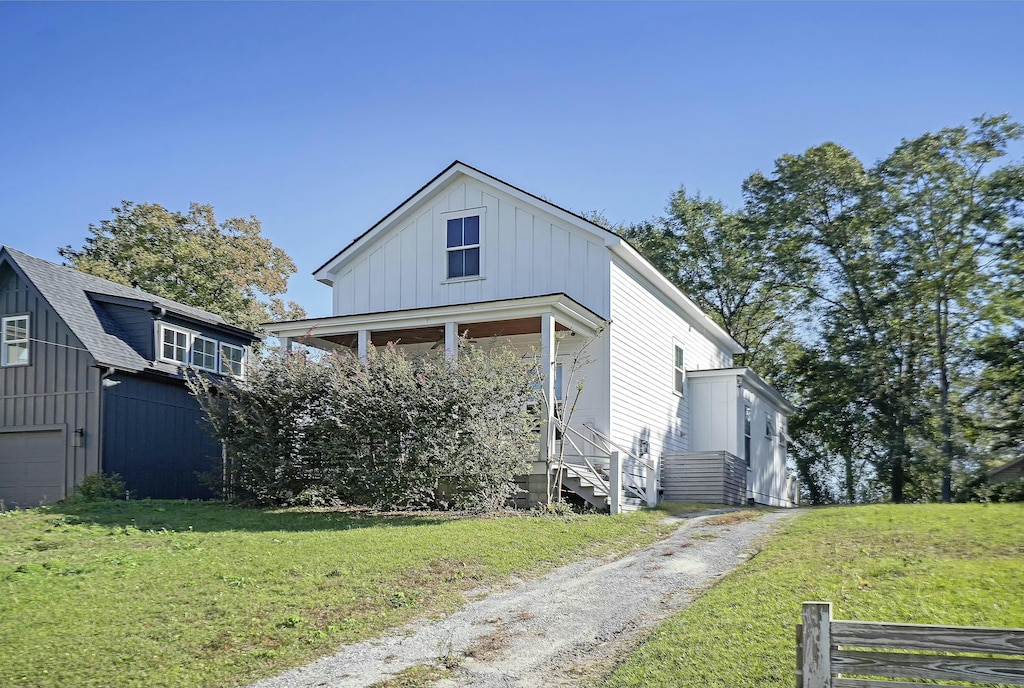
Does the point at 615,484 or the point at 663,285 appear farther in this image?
the point at 663,285

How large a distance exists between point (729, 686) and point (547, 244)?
14.6 metres

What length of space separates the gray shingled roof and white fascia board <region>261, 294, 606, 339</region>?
3545 millimetres

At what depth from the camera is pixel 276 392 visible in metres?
17.5

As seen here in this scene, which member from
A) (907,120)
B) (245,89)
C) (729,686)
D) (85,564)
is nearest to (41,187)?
(245,89)

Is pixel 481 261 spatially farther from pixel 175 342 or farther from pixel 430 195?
pixel 175 342

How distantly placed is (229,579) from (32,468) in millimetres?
12381

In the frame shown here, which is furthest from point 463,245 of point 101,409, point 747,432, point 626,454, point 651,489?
point 747,432

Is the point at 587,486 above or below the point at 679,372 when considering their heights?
below

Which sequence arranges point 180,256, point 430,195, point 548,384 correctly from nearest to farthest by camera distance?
point 548,384 → point 430,195 → point 180,256

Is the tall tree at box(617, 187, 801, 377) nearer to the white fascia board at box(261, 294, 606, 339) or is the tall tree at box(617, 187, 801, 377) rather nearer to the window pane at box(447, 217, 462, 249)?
the window pane at box(447, 217, 462, 249)

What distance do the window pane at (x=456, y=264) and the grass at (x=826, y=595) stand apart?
10.3 metres

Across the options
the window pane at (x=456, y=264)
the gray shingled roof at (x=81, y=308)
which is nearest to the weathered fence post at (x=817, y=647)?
the window pane at (x=456, y=264)

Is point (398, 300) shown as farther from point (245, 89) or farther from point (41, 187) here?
point (41, 187)

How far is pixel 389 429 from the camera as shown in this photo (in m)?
16.2
